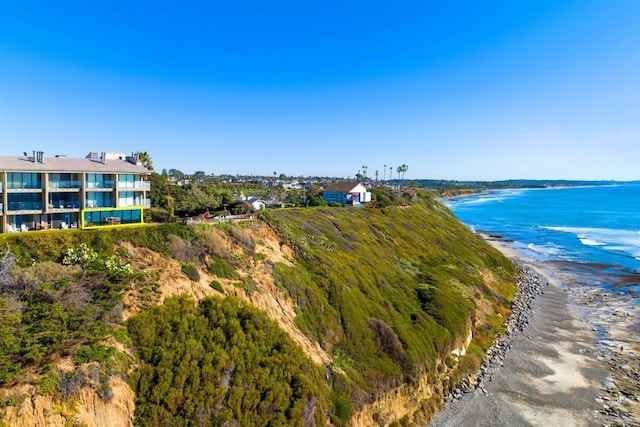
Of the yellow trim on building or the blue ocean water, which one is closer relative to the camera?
the yellow trim on building

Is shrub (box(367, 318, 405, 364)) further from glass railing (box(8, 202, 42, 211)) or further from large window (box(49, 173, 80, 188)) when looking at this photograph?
glass railing (box(8, 202, 42, 211))

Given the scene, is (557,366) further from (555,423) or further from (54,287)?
(54,287)

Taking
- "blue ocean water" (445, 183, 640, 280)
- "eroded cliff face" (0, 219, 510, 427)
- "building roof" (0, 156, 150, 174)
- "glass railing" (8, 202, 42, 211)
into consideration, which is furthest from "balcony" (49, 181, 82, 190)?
"blue ocean water" (445, 183, 640, 280)

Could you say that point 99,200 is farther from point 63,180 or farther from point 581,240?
point 581,240

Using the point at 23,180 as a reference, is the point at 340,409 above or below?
below

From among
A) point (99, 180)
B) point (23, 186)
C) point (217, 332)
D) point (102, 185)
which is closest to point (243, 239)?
point (217, 332)

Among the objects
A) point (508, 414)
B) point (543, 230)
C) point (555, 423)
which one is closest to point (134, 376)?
point (508, 414)
